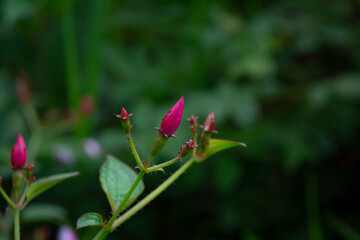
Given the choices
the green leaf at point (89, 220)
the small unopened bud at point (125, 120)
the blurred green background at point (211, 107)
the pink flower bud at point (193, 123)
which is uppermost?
the small unopened bud at point (125, 120)

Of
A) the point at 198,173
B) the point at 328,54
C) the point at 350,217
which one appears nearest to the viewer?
the point at 198,173

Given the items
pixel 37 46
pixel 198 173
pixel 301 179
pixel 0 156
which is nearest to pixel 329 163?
pixel 301 179

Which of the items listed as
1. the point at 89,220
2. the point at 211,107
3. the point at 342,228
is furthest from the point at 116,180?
the point at 342,228

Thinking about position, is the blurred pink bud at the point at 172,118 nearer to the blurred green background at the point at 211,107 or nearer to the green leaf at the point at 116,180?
the green leaf at the point at 116,180

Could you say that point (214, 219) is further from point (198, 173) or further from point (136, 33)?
point (136, 33)

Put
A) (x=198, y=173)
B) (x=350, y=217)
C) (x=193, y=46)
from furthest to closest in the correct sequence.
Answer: (x=193, y=46)
(x=350, y=217)
(x=198, y=173)

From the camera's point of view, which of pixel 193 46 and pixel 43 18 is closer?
pixel 193 46

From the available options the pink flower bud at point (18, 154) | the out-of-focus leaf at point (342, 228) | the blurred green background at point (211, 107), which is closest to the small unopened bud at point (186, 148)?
the pink flower bud at point (18, 154)
